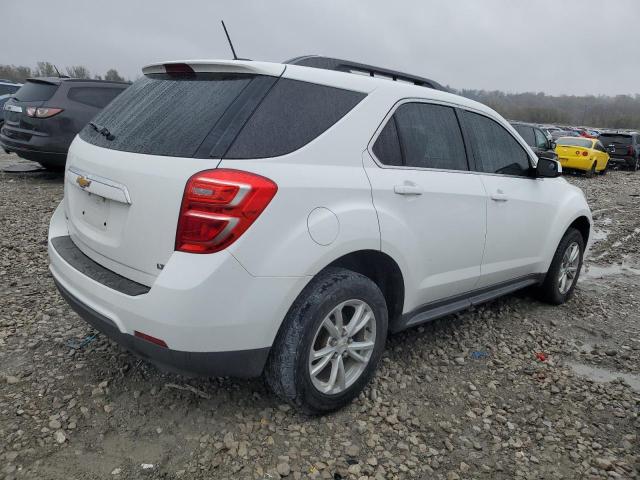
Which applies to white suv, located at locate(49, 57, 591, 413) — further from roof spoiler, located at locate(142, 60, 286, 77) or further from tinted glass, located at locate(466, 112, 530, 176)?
tinted glass, located at locate(466, 112, 530, 176)

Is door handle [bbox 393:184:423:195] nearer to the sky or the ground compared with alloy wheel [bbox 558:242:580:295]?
nearer to the sky

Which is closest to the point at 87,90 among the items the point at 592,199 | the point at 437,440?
the point at 437,440

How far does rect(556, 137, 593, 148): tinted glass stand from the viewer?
59.0 feet

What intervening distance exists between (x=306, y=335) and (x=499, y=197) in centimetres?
185

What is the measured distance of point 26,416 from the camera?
2.51 metres

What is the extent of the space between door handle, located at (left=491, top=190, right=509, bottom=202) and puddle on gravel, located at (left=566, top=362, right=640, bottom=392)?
1231 mm

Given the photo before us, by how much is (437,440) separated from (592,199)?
38.0 feet

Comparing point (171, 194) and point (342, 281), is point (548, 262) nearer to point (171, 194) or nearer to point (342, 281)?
point (342, 281)

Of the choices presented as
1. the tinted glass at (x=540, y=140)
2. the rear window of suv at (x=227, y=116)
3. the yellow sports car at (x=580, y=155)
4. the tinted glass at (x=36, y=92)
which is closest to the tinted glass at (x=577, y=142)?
the yellow sports car at (x=580, y=155)

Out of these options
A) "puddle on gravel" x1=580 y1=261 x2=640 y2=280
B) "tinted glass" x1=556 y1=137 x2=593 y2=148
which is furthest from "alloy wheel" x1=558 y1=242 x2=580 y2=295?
"tinted glass" x1=556 y1=137 x2=593 y2=148

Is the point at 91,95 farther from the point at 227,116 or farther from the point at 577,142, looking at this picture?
the point at 577,142

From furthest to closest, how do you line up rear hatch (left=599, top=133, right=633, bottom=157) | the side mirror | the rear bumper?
rear hatch (left=599, top=133, right=633, bottom=157) < the side mirror < the rear bumper

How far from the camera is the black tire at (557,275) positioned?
4.36m

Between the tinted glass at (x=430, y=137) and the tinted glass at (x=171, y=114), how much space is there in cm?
99
